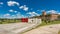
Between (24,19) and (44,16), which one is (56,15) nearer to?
(44,16)

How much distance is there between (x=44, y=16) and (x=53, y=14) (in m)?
10.5

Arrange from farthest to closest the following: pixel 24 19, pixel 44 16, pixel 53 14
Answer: pixel 53 14 → pixel 44 16 → pixel 24 19

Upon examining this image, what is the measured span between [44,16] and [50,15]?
6179mm

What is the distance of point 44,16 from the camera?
76.8m

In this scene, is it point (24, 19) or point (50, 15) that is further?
Result: point (50, 15)

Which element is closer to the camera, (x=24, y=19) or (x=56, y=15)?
(x=24, y=19)

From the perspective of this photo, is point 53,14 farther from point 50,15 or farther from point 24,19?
point 24,19

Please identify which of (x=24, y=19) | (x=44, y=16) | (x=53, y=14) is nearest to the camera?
(x=24, y=19)

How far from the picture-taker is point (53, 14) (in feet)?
279

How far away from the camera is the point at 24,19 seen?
50750 mm

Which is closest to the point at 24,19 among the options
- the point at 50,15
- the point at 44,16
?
the point at 44,16

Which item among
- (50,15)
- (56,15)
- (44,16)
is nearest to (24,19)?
(44,16)

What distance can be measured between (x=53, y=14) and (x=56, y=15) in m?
2.08

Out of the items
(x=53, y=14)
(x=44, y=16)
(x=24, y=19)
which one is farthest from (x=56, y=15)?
(x=24, y=19)
